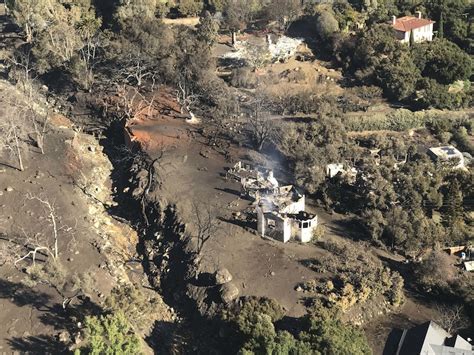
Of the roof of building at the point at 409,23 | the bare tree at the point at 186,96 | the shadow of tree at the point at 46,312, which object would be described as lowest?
the shadow of tree at the point at 46,312

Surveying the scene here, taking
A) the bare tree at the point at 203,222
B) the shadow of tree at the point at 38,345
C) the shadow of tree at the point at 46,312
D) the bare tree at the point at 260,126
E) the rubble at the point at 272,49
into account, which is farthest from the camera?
the rubble at the point at 272,49

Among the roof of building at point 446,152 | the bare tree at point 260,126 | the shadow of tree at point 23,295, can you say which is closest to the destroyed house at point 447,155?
the roof of building at point 446,152

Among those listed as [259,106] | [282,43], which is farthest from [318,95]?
[282,43]

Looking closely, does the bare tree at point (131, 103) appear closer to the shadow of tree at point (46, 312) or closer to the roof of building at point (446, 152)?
the shadow of tree at point (46, 312)

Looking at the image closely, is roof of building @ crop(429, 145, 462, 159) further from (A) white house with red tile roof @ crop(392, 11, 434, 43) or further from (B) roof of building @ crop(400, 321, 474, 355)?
(B) roof of building @ crop(400, 321, 474, 355)

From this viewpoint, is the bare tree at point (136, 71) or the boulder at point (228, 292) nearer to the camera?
the boulder at point (228, 292)

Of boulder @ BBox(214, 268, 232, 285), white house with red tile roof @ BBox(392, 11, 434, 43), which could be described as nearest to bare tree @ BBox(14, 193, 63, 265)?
boulder @ BBox(214, 268, 232, 285)

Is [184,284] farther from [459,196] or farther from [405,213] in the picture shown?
[459,196]

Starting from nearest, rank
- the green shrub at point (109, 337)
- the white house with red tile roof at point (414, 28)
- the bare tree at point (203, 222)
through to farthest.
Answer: the green shrub at point (109, 337) → the bare tree at point (203, 222) → the white house with red tile roof at point (414, 28)
